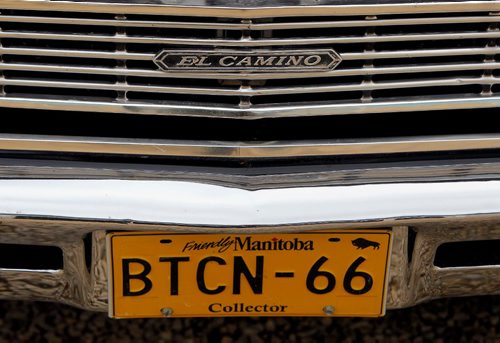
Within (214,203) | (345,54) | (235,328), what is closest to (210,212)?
(214,203)

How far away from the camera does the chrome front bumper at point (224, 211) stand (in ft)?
6.57

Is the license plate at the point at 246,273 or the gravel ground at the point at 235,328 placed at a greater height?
the license plate at the point at 246,273

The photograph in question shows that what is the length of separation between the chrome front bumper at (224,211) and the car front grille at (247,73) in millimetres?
186

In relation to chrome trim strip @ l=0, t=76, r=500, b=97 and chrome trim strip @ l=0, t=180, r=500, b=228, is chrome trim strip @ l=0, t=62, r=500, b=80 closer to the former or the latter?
chrome trim strip @ l=0, t=76, r=500, b=97

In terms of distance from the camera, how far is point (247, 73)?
6.49 feet

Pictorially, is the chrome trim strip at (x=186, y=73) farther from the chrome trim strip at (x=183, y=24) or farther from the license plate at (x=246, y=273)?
the license plate at (x=246, y=273)

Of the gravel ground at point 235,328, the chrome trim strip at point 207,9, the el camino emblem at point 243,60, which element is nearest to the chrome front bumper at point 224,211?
the el camino emblem at point 243,60

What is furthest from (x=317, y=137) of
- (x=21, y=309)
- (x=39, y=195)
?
(x=21, y=309)

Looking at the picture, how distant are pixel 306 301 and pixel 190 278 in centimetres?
31

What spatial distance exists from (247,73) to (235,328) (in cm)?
118

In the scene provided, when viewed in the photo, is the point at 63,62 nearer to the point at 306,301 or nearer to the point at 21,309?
the point at 306,301

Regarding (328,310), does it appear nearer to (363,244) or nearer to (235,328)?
(363,244)

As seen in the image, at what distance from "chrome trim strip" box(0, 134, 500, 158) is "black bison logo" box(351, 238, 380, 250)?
0.73 feet

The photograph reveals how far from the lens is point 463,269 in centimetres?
221
